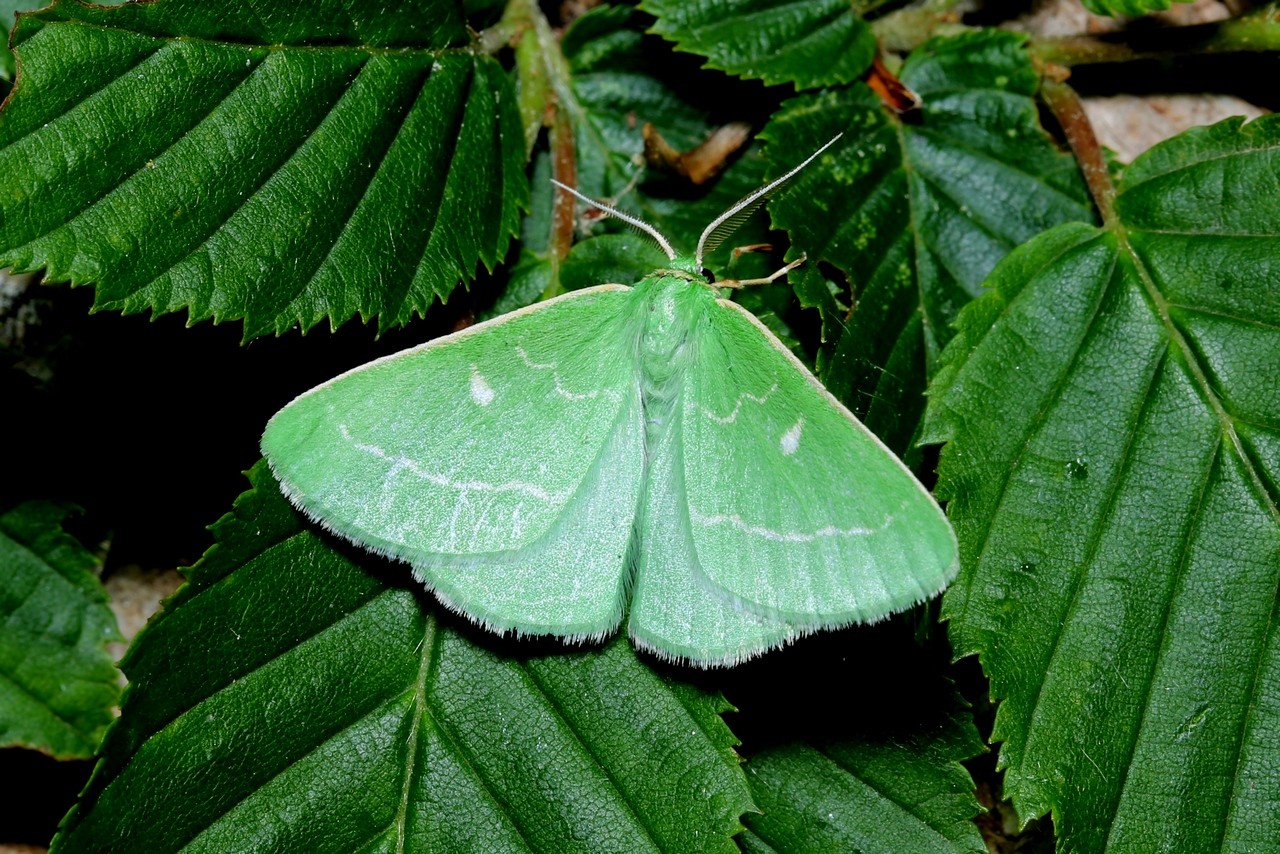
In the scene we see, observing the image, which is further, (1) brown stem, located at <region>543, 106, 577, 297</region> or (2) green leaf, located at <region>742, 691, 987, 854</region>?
(1) brown stem, located at <region>543, 106, 577, 297</region>

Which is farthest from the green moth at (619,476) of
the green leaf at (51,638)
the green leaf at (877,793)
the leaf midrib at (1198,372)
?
the green leaf at (51,638)

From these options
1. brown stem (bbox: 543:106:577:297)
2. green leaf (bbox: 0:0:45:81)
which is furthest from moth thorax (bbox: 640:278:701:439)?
green leaf (bbox: 0:0:45:81)

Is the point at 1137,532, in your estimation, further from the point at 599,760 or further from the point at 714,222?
the point at 599,760

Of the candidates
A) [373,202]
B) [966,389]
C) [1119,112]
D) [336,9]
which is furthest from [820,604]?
[1119,112]

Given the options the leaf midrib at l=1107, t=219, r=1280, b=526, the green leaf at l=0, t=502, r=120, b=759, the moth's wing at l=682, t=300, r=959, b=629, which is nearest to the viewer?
the moth's wing at l=682, t=300, r=959, b=629

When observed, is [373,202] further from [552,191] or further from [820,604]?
[820,604]

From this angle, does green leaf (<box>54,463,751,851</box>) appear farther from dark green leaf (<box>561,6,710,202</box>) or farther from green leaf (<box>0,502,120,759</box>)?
dark green leaf (<box>561,6,710,202</box>)
